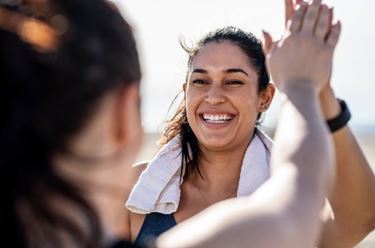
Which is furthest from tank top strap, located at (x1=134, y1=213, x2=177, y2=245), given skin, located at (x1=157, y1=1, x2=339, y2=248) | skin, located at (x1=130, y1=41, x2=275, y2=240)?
skin, located at (x1=157, y1=1, x2=339, y2=248)

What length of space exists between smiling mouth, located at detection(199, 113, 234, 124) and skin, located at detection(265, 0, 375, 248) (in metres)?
1.45

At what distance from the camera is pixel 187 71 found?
4.92 meters

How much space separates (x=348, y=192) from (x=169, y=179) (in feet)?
5.88

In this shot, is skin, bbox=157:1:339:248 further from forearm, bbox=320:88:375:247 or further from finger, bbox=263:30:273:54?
forearm, bbox=320:88:375:247

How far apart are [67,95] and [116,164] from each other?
158mm

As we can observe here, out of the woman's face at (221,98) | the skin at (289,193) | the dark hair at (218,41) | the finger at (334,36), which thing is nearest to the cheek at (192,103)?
the woman's face at (221,98)

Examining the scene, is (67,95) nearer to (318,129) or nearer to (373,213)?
(318,129)

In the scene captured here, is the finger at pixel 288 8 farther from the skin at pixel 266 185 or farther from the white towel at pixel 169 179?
the white towel at pixel 169 179

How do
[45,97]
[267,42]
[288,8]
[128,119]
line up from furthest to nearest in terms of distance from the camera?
[288,8], [267,42], [128,119], [45,97]

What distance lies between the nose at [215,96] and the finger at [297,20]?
2.89 meters

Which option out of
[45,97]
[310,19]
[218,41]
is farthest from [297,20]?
[218,41]

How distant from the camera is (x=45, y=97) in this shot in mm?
1323

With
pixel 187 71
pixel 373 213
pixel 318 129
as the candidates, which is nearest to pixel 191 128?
pixel 187 71

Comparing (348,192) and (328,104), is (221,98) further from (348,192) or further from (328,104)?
(328,104)
